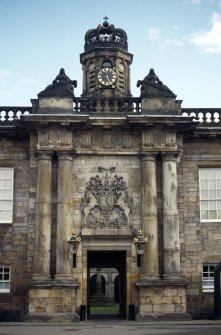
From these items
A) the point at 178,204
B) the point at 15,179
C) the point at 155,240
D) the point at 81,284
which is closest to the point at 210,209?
the point at 178,204

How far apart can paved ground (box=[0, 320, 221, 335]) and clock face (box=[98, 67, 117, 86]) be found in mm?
14256

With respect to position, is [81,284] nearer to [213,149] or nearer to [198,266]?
[198,266]

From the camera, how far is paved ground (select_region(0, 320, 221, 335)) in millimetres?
16266

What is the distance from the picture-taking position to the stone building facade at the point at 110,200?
22.0m

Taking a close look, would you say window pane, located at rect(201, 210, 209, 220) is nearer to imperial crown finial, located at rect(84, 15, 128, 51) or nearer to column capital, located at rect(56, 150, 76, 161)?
column capital, located at rect(56, 150, 76, 161)

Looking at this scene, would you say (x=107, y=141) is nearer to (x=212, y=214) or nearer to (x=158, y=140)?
(x=158, y=140)

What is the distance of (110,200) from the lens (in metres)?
23.1

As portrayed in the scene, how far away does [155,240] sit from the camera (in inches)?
882

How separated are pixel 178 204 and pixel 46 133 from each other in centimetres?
643

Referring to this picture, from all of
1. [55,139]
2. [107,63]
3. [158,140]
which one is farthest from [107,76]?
[55,139]

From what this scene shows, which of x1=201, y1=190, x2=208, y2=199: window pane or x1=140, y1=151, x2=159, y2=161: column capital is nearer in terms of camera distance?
x1=140, y1=151, x2=159, y2=161: column capital

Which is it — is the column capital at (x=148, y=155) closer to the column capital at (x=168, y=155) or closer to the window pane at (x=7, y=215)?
the column capital at (x=168, y=155)

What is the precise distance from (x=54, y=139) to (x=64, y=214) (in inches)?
129

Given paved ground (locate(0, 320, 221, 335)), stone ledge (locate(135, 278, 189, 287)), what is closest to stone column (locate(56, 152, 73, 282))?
paved ground (locate(0, 320, 221, 335))
